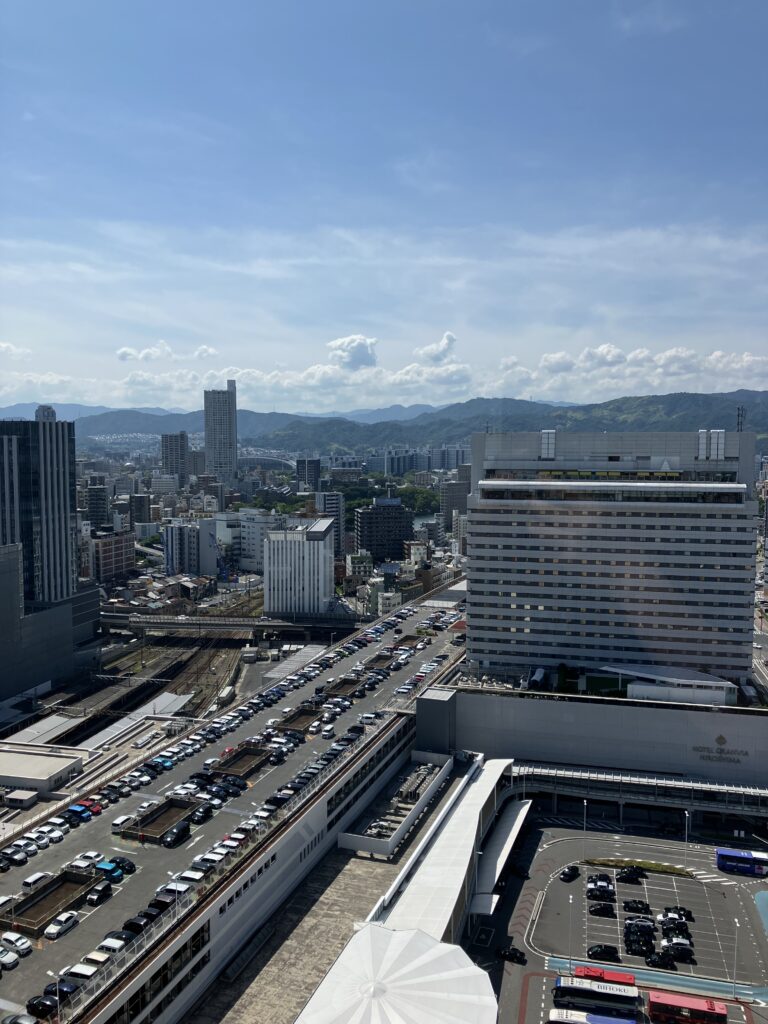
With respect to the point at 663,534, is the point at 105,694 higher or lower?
lower

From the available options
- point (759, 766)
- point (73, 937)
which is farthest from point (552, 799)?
point (73, 937)

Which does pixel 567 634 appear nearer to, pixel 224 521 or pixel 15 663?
pixel 15 663

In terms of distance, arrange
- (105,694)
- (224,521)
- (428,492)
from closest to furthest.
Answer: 1. (105,694)
2. (224,521)
3. (428,492)

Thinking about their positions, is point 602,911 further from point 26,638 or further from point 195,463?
point 195,463

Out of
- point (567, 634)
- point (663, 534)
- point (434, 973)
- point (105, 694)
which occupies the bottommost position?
point (105, 694)

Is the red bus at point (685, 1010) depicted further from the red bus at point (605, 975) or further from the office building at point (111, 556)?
the office building at point (111, 556)

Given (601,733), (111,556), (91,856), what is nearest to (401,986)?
(91,856)

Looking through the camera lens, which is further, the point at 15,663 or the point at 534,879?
the point at 15,663
